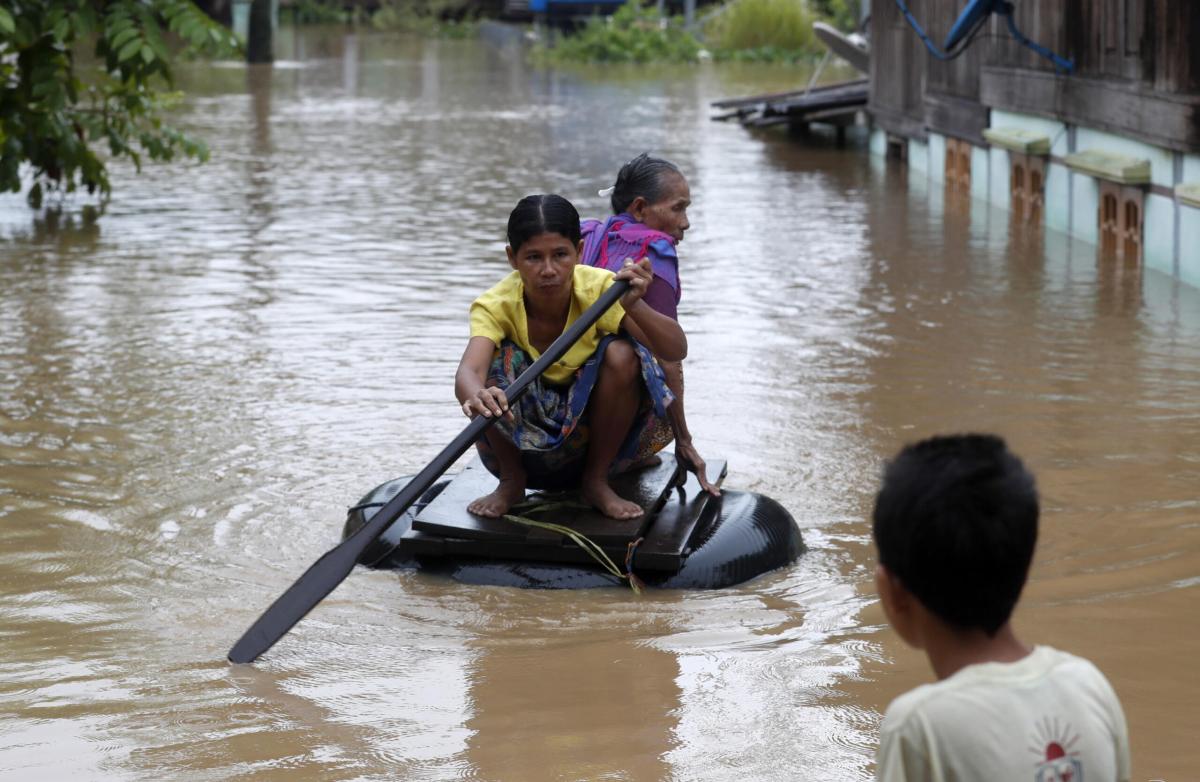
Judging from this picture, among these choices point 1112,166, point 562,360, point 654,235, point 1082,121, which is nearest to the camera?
point 562,360

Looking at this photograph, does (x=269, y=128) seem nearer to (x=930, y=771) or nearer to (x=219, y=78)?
(x=219, y=78)

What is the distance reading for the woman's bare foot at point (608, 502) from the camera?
15.1ft

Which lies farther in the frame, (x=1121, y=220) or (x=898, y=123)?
(x=898, y=123)

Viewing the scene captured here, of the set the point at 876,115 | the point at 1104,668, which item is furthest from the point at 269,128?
the point at 1104,668

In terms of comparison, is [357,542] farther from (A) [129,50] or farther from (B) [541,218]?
(A) [129,50]

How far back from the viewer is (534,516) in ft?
15.3

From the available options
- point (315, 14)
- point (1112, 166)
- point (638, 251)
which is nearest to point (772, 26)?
point (315, 14)

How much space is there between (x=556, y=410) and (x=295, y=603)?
0.98 meters

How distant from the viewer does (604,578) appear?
450 centimetres

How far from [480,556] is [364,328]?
383 centimetres

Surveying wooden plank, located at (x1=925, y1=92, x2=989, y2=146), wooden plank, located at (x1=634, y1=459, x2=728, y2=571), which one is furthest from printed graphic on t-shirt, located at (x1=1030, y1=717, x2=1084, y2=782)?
wooden plank, located at (x1=925, y1=92, x2=989, y2=146)

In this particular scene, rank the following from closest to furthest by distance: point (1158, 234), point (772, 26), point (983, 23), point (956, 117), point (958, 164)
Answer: point (1158, 234) < point (983, 23) < point (956, 117) < point (958, 164) < point (772, 26)

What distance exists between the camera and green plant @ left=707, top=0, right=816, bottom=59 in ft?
108

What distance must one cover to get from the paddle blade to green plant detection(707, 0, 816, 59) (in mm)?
29783
